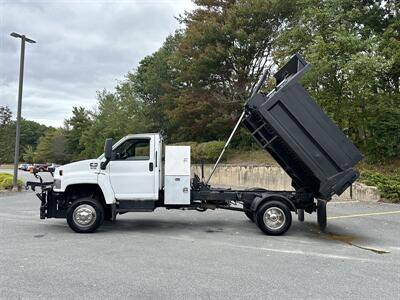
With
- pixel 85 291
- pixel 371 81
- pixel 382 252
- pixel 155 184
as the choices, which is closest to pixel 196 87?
pixel 371 81

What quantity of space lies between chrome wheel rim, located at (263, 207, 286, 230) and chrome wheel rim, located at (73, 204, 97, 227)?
12.2ft

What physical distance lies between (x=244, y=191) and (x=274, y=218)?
94 centimetres

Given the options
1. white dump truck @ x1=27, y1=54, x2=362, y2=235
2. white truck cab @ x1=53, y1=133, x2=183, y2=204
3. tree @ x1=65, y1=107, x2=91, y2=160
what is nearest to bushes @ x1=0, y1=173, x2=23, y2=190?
white dump truck @ x1=27, y1=54, x2=362, y2=235

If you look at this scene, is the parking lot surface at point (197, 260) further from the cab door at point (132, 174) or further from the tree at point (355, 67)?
the tree at point (355, 67)

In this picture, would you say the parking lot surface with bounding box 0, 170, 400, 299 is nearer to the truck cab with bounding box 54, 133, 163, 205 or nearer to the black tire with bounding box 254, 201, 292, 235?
the black tire with bounding box 254, 201, 292, 235

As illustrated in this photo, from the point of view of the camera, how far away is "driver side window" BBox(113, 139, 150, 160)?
8.94 m

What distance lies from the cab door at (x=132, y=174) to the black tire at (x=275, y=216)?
2.33 metres

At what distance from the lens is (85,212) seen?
28.5 feet

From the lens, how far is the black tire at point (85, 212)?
341 inches

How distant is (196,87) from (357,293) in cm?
2572

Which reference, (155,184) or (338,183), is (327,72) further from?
(155,184)

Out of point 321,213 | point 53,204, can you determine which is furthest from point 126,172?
point 321,213

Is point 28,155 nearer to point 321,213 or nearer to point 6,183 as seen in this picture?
point 6,183

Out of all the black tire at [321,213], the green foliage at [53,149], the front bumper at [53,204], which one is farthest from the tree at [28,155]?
the black tire at [321,213]
